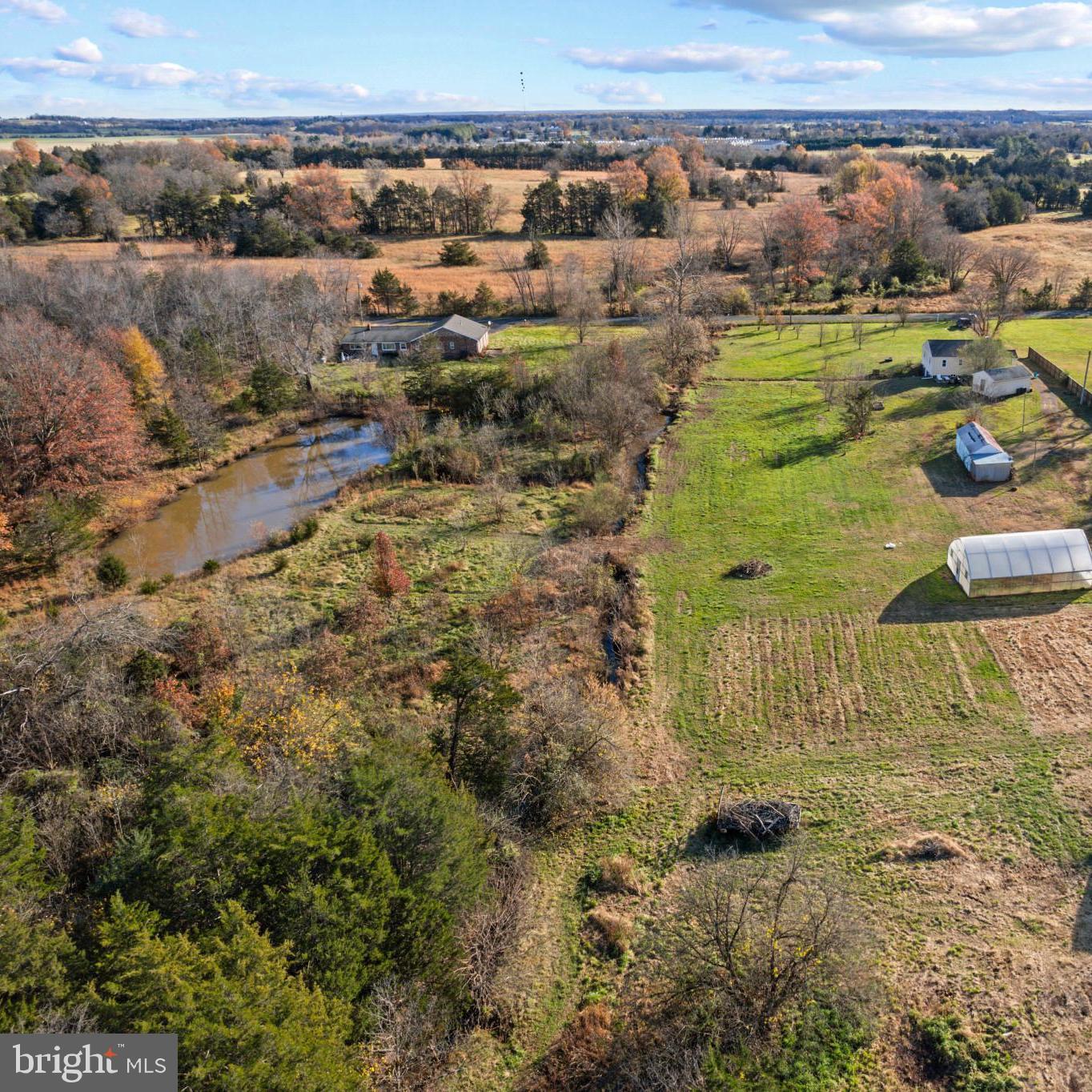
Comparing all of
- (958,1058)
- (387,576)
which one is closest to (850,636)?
(958,1058)

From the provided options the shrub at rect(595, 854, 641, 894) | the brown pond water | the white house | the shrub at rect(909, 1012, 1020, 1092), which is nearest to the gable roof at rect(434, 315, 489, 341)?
the brown pond water

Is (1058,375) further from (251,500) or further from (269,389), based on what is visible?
(269,389)

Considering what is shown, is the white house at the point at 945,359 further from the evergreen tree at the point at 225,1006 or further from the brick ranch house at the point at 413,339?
the evergreen tree at the point at 225,1006

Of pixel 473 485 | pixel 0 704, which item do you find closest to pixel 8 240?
pixel 473 485

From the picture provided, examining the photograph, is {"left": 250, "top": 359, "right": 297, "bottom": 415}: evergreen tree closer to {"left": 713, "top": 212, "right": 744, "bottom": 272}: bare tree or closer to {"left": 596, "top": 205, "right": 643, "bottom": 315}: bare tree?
{"left": 596, "top": 205, "right": 643, "bottom": 315}: bare tree

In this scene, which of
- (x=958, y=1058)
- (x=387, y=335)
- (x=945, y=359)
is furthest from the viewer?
(x=387, y=335)

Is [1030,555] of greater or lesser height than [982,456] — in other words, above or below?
below

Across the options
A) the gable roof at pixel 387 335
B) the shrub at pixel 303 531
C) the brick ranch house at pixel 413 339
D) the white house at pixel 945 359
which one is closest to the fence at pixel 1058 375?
the white house at pixel 945 359
